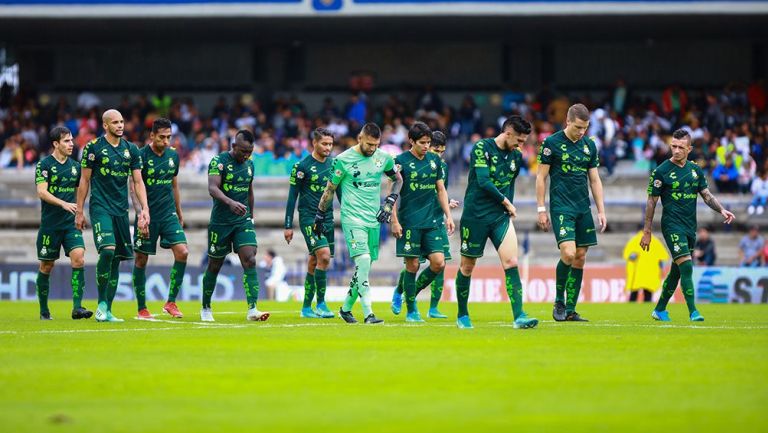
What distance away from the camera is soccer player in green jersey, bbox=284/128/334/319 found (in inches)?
772

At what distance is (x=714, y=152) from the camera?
38.9 meters

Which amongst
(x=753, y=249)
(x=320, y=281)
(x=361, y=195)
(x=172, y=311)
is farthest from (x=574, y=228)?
(x=753, y=249)

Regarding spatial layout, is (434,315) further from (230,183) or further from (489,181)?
(489,181)

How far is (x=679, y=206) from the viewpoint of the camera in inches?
723

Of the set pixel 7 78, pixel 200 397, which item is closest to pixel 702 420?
pixel 200 397

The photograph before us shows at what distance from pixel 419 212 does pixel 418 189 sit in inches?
13.2

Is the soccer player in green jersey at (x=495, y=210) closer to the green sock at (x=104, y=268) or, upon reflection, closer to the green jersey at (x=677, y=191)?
the green jersey at (x=677, y=191)

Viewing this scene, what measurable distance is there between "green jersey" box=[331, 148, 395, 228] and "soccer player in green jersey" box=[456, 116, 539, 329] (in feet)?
4.42

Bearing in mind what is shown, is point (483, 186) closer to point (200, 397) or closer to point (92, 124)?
point (200, 397)

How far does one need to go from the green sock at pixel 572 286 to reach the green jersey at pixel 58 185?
22.5ft

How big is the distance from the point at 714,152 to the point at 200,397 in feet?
103

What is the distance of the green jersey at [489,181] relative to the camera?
629 inches

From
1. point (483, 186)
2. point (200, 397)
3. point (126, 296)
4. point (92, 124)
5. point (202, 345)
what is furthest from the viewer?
point (92, 124)

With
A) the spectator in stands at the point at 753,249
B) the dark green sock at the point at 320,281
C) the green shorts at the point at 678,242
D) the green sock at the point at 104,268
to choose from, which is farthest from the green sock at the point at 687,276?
the spectator in stands at the point at 753,249
